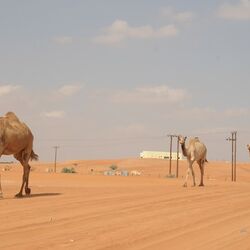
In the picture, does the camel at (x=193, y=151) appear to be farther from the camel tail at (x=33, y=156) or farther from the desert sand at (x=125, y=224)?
the desert sand at (x=125, y=224)

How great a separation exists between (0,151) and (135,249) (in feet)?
33.1

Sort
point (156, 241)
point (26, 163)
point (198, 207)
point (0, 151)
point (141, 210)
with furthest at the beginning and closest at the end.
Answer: point (26, 163)
point (0, 151)
point (198, 207)
point (141, 210)
point (156, 241)

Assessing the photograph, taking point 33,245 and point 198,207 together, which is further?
point 198,207

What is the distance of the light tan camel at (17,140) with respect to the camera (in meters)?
17.4

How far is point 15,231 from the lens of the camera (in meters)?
9.14

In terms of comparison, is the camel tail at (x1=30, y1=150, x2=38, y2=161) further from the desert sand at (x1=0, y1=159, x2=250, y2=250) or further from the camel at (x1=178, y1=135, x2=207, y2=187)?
the camel at (x1=178, y1=135, x2=207, y2=187)

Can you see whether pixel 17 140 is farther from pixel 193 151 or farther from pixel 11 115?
pixel 193 151

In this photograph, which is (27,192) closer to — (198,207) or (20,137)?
(20,137)

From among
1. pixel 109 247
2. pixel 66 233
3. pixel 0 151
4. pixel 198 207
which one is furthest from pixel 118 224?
pixel 0 151

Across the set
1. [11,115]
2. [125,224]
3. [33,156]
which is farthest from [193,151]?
[125,224]

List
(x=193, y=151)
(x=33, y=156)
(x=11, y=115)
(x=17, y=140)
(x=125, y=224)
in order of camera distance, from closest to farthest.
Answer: (x=125, y=224)
(x=17, y=140)
(x=11, y=115)
(x=33, y=156)
(x=193, y=151)

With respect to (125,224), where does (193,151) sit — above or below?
above

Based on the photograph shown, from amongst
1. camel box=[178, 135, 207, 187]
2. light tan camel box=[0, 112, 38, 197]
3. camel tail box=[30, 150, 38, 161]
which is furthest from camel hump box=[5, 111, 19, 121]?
camel box=[178, 135, 207, 187]

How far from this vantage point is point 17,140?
17.9 metres
